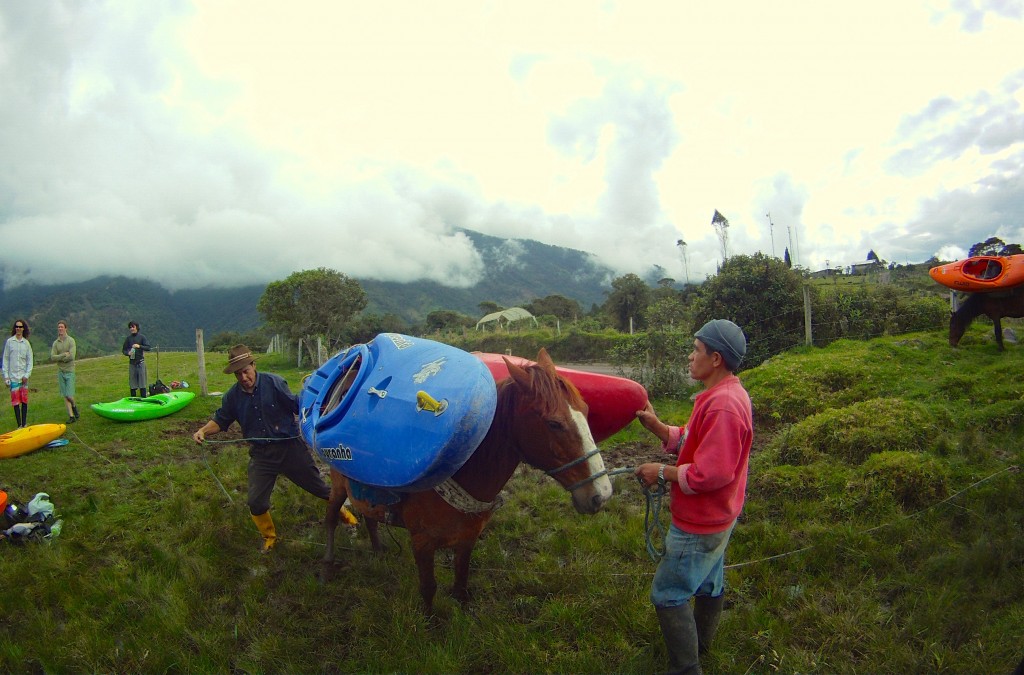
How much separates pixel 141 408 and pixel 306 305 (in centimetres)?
1539

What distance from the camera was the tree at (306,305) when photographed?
24.1 m

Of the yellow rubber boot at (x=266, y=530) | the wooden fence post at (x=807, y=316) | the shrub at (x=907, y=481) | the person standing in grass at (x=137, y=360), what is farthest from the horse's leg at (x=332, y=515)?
the wooden fence post at (x=807, y=316)

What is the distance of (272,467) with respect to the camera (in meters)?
4.53

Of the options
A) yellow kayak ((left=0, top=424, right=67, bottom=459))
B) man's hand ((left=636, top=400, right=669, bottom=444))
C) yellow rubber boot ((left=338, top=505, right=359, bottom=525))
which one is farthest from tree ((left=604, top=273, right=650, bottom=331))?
man's hand ((left=636, top=400, right=669, bottom=444))

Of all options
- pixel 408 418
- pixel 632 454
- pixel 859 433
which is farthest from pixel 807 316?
pixel 408 418

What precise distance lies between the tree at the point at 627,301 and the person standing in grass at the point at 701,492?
2851 cm

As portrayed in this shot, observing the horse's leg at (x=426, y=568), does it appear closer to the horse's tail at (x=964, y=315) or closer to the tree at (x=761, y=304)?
the horse's tail at (x=964, y=315)

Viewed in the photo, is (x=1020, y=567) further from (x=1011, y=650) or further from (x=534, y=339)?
(x=534, y=339)

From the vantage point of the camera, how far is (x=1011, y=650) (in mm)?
2557

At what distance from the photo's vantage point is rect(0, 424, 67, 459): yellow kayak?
Result: 701 centimetres

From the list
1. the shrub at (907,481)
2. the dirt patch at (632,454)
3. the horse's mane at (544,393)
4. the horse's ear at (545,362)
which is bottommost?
the dirt patch at (632,454)

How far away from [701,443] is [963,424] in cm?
495

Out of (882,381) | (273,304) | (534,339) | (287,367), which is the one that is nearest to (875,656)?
(882,381)

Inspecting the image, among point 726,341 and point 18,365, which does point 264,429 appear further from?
point 18,365
